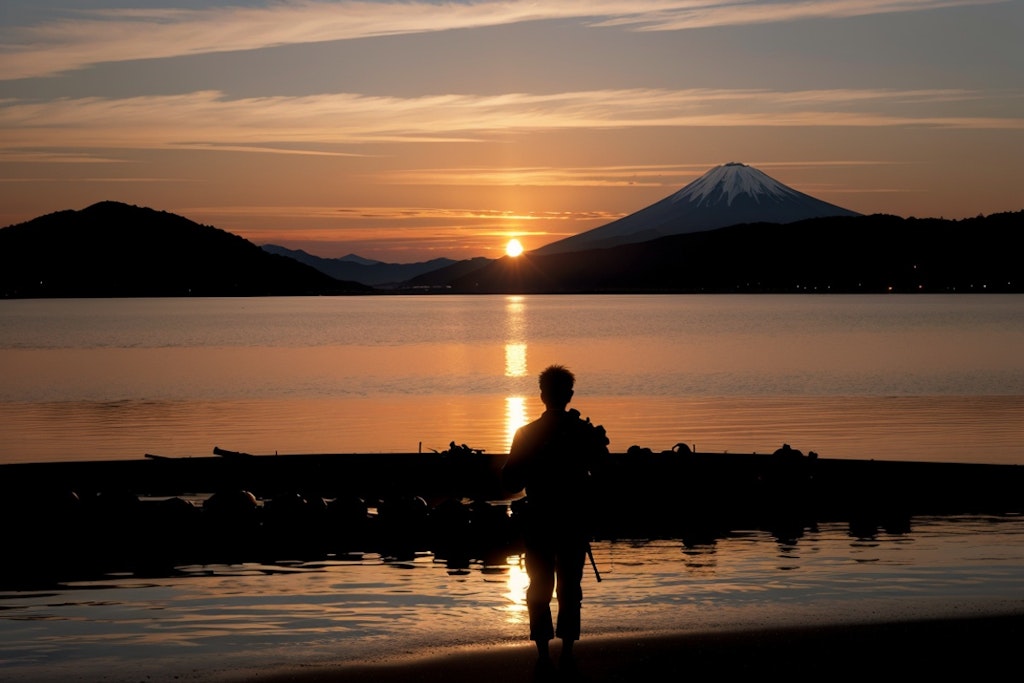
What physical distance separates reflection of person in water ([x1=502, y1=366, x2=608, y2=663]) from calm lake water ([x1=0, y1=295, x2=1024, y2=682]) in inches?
71.8

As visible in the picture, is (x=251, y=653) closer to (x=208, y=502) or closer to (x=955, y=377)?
(x=208, y=502)

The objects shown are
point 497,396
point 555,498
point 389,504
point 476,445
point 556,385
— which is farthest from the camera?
point 497,396

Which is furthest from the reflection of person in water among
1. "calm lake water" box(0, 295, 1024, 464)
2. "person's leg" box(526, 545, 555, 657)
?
"calm lake water" box(0, 295, 1024, 464)

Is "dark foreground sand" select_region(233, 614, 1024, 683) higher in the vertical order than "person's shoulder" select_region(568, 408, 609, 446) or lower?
lower

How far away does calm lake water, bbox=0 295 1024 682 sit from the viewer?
46.6ft

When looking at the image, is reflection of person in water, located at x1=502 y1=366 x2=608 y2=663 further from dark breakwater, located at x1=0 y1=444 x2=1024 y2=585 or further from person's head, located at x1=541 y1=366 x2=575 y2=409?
dark breakwater, located at x1=0 y1=444 x2=1024 y2=585

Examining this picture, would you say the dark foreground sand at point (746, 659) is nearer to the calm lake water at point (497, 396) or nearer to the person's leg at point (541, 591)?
the person's leg at point (541, 591)

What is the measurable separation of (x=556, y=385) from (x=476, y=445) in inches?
1247

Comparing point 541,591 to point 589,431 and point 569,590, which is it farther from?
point 589,431

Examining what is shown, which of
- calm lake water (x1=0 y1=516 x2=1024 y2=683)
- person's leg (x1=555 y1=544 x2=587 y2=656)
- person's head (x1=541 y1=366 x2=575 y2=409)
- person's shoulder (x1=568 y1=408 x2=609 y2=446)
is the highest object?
person's head (x1=541 y1=366 x2=575 y2=409)

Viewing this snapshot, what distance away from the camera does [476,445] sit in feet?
140

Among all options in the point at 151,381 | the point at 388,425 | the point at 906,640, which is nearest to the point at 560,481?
the point at 906,640

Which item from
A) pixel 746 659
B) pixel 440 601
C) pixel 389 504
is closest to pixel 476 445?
pixel 389 504

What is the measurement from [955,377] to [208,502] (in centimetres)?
7381
